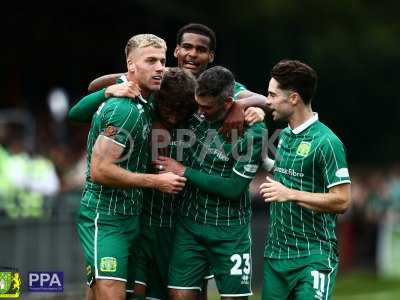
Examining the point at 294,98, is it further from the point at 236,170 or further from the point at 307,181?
the point at 236,170

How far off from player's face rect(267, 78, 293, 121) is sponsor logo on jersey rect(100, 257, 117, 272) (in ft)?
5.47

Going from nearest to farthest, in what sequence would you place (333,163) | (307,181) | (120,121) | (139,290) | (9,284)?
(333,163) → (307,181) → (120,121) → (139,290) → (9,284)

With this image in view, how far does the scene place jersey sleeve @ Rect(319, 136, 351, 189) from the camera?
9.12 meters

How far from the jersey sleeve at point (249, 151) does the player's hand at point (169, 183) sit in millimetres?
526

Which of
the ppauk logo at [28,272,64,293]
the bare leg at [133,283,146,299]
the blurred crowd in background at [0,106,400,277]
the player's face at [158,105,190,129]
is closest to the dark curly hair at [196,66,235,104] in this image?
the player's face at [158,105,190,129]

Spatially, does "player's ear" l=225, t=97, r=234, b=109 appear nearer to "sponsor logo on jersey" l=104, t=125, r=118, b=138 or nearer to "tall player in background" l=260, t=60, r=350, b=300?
"tall player in background" l=260, t=60, r=350, b=300

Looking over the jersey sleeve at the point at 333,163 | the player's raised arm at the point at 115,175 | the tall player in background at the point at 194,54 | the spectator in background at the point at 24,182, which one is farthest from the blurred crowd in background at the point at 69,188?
the jersey sleeve at the point at 333,163

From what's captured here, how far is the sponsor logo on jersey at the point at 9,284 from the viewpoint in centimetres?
1149

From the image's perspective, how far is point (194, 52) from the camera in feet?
34.1

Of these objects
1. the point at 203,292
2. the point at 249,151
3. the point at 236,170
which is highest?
the point at 249,151

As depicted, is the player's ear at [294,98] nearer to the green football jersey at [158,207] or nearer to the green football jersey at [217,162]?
the green football jersey at [217,162]

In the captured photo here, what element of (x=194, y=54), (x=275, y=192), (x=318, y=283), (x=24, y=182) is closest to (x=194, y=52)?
(x=194, y=54)

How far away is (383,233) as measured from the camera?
83.0 ft

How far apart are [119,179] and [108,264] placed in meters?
0.65
